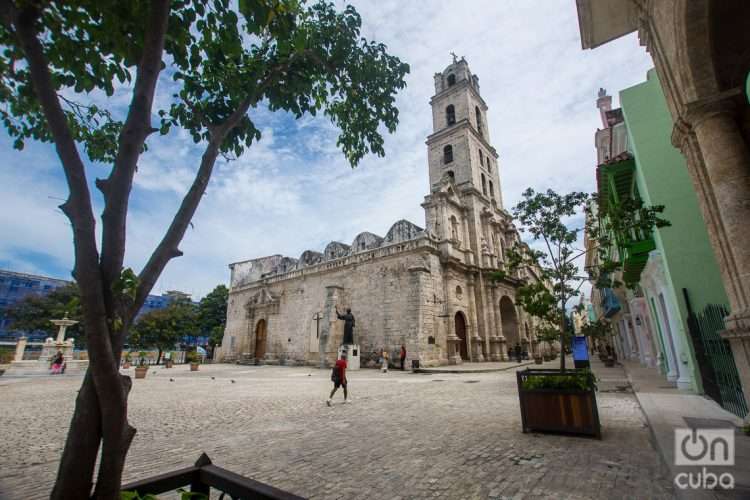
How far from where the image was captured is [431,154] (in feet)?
90.0

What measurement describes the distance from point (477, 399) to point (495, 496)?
5.25 metres

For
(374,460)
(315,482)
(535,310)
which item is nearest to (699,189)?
(535,310)

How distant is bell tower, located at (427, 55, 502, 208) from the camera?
25.5m

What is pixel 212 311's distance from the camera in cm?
4144

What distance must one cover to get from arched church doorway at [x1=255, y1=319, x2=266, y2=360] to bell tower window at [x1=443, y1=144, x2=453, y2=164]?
20032mm

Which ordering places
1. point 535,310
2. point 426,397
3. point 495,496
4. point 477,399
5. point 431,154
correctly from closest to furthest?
Answer: point 495,496, point 535,310, point 477,399, point 426,397, point 431,154

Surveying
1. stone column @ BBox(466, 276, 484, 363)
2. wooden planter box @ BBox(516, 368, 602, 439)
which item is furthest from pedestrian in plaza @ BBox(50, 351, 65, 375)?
wooden planter box @ BBox(516, 368, 602, 439)

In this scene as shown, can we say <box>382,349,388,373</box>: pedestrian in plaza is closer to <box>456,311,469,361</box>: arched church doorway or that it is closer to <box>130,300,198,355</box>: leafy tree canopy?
<box>456,311,469,361</box>: arched church doorway

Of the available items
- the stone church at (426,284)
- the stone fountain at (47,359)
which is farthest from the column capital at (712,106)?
the stone fountain at (47,359)

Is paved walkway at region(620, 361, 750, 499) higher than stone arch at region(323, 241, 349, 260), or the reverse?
stone arch at region(323, 241, 349, 260)

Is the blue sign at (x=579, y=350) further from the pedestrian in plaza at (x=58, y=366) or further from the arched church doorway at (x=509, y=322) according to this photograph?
the pedestrian in plaza at (x=58, y=366)

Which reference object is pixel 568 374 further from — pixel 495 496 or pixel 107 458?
pixel 107 458

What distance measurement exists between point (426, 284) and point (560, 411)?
1405 cm

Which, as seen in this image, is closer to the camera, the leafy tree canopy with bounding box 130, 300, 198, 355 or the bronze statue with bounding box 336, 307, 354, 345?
the bronze statue with bounding box 336, 307, 354, 345
